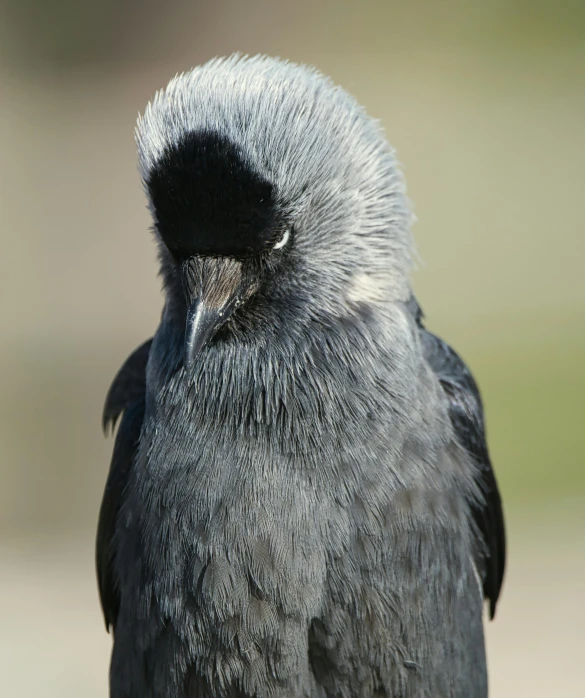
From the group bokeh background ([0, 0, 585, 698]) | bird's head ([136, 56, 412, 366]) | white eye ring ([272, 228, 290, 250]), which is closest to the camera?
bird's head ([136, 56, 412, 366])

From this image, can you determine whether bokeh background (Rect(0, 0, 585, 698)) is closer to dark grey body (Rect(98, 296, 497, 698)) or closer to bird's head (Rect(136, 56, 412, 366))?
dark grey body (Rect(98, 296, 497, 698))

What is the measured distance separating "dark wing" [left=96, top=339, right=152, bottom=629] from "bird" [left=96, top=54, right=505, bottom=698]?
0.32 meters

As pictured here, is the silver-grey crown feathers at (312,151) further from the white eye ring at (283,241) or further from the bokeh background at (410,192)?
the bokeh background at (410,192)

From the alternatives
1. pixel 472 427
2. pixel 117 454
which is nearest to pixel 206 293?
pixel 117 454

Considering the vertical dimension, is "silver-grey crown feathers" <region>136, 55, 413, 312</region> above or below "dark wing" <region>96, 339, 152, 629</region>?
above

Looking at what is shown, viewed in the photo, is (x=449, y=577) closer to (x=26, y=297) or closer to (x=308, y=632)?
(x=308, y=632)

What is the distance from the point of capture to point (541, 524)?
323 inches

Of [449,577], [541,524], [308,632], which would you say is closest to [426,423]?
[449,577]

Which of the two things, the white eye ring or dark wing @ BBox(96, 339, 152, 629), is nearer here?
the white eye ring

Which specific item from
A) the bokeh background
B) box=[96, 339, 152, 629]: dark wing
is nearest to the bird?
box=[96, 339, 152, 629]: dark wing

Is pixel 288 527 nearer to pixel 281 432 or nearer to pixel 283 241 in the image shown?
pixel 281 432

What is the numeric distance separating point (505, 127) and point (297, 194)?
7258 millimetres

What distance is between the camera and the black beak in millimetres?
3047

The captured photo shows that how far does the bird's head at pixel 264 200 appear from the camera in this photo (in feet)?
9.87
